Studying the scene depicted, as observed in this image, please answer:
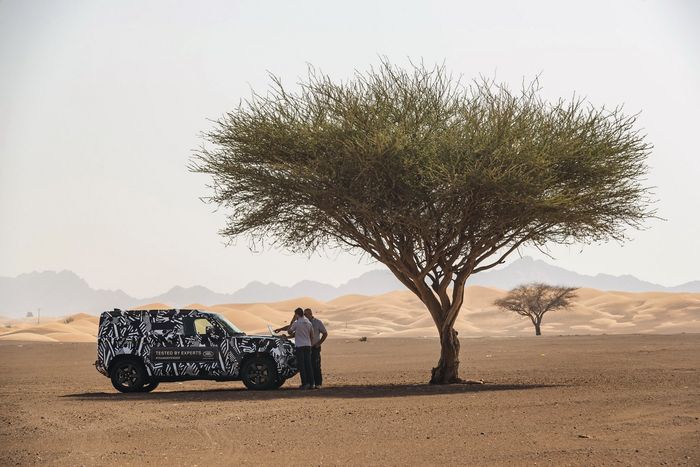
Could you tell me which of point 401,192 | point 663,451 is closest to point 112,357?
point 401,192

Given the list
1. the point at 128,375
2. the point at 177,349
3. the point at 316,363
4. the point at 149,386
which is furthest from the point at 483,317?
the point at 177,349

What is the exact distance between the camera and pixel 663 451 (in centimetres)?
1380

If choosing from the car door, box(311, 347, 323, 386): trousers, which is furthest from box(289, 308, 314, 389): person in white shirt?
the car door

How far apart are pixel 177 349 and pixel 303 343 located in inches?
115

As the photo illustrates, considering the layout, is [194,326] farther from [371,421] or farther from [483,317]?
[483,317]

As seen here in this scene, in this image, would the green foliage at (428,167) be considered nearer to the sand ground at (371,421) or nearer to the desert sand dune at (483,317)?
the sand ground at (371,421)

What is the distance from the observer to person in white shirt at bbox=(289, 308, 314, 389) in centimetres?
2434

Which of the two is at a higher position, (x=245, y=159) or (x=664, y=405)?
(x=245, y=159)

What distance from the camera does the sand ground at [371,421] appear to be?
45.8 ft

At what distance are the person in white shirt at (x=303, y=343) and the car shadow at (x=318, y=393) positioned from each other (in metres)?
0.35

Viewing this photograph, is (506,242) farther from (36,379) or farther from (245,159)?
(36,379)

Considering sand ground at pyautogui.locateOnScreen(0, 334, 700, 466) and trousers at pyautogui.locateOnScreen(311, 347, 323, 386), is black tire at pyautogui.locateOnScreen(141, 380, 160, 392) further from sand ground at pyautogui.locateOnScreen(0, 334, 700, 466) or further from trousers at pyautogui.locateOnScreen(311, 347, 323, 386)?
trousers at pyautogui.locateOnScreen(311, 347, 323, 386)

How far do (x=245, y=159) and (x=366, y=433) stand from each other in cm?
1230


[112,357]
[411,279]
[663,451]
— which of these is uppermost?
[411,279]
